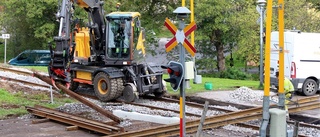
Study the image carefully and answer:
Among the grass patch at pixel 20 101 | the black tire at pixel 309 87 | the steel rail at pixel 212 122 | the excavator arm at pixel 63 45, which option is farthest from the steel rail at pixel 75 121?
the black tire at pixel 309 87

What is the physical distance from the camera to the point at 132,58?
61.2 feet

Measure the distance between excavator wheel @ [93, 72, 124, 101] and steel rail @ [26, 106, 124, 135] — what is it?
342 centimetres

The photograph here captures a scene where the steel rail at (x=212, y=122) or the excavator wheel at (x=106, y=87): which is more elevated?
the excavator wheel at (x=106, y=87)

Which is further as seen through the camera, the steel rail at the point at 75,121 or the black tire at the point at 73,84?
the black tire at the point at 73,84

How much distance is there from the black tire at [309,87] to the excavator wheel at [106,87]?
7.58m

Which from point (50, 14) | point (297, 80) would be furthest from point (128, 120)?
point (50, 14)

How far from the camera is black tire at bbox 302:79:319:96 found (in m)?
19.9

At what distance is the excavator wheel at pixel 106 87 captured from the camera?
1797 cm

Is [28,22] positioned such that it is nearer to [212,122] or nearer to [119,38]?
[119,38]

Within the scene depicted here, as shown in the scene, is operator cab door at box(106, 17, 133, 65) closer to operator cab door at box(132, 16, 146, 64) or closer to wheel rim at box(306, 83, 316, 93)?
operator cab door at box(132, 16, 146, 64)

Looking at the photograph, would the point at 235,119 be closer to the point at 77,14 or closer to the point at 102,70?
the point at 102,70

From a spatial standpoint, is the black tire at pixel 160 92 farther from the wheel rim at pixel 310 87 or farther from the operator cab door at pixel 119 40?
the wheel rim at pixel 310 87

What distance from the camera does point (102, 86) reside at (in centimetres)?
1856

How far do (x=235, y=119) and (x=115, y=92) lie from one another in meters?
5.98
